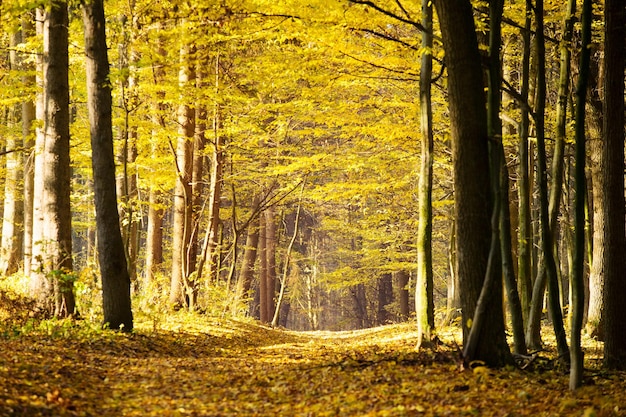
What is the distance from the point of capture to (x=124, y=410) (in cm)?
541

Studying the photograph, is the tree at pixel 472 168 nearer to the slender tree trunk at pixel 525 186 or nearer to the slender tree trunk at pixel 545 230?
the slender tree trunk at pixel 545 230

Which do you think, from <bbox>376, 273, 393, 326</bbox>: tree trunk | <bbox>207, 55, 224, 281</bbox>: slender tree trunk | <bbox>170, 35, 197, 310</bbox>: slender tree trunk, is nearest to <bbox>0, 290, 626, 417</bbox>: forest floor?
<bbox>170, 35, 197, 310</bbox>: slender tree trunk

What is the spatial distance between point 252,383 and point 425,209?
3575mm

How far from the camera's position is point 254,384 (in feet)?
22.7

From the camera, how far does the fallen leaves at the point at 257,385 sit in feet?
17.5

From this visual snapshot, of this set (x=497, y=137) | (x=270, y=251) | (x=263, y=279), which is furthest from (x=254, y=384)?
(x=270, y=251)

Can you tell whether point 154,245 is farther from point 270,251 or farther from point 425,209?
point 270,251

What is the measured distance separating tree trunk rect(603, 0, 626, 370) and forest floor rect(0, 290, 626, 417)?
55 cm

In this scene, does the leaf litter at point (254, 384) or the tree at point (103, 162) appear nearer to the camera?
the leaf litter at point (254, 384)

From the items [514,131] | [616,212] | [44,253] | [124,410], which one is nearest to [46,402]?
[124,410]

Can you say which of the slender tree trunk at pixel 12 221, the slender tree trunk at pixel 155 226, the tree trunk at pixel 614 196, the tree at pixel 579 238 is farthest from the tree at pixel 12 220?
the tree at pixel 579 238

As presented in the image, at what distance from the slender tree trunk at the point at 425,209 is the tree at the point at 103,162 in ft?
14.9

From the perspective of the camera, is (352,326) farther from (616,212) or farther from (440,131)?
(616,212)

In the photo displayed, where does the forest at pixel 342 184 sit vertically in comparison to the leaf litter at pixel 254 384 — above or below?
above
